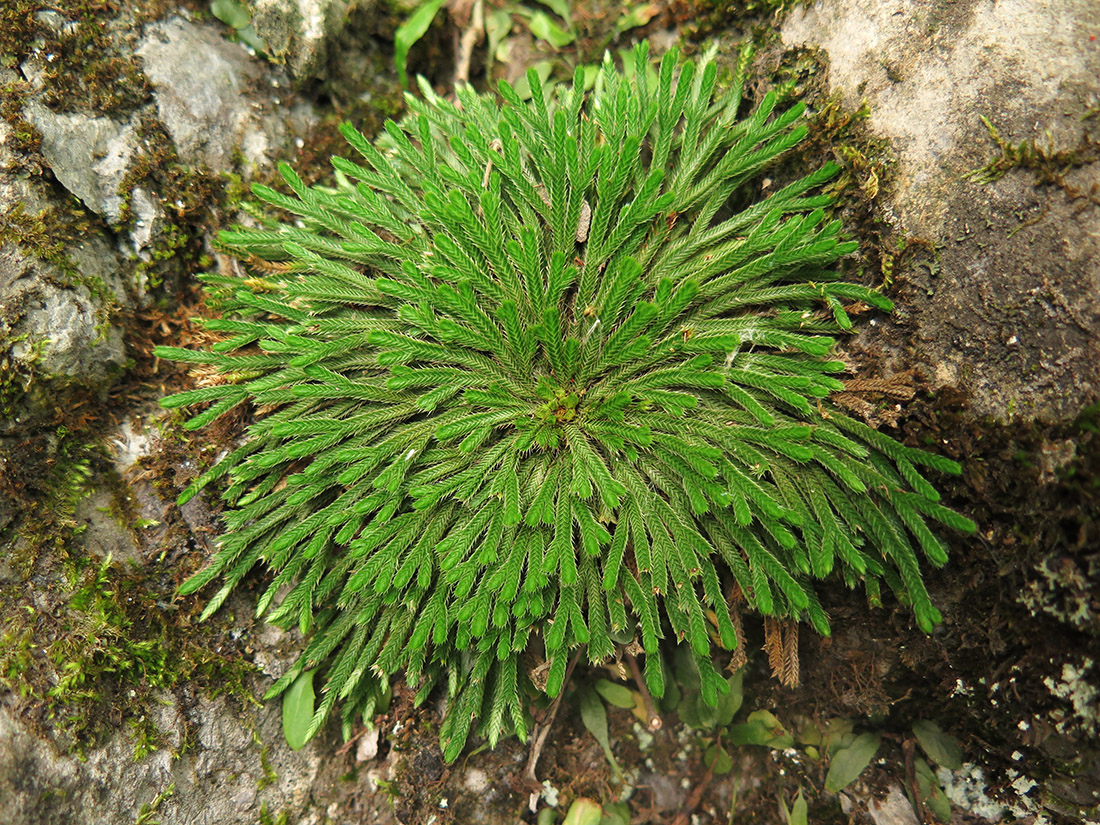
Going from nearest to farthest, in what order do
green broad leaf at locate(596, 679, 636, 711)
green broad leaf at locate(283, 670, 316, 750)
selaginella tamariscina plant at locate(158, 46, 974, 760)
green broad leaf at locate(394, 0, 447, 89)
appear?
selaginella tamariscina plant at locate(158, 46, 974, 760)
green broad leaf at locate(283, 670, 316, 750)
green broad leaf at locate(596, 679, 636, 711)
green broad leaf at locate(394, 0, 447, 89)

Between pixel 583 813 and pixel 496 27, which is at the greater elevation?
pixel 496 27

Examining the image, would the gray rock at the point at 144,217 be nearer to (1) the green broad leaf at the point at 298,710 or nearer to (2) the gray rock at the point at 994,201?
(1) the green broad leaf at the point at 298,710

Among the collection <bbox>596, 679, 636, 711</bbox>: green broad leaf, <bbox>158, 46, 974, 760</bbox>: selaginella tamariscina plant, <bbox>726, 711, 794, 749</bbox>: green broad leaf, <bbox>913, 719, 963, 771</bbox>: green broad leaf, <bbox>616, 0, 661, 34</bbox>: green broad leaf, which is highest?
<bbox>616, 0, 661, 34</bbox>: green broad leaf

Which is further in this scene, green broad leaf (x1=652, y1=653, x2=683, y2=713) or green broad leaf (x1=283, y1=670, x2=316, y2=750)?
green broad leaf (x1=652, y1=653, x2=683, y2=713)

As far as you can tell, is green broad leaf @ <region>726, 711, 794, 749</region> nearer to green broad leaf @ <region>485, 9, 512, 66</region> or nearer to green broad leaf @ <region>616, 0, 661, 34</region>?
green broad leaf @ <region>616, 0, 661, 34</region>

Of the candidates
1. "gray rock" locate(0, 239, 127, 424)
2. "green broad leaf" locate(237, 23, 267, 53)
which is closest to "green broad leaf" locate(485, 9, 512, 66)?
"green broad leaf" locate(237, 23, 267, 53)

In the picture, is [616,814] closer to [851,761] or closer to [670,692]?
[670,692]

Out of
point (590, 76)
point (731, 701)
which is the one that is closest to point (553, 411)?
point (731, 701)
